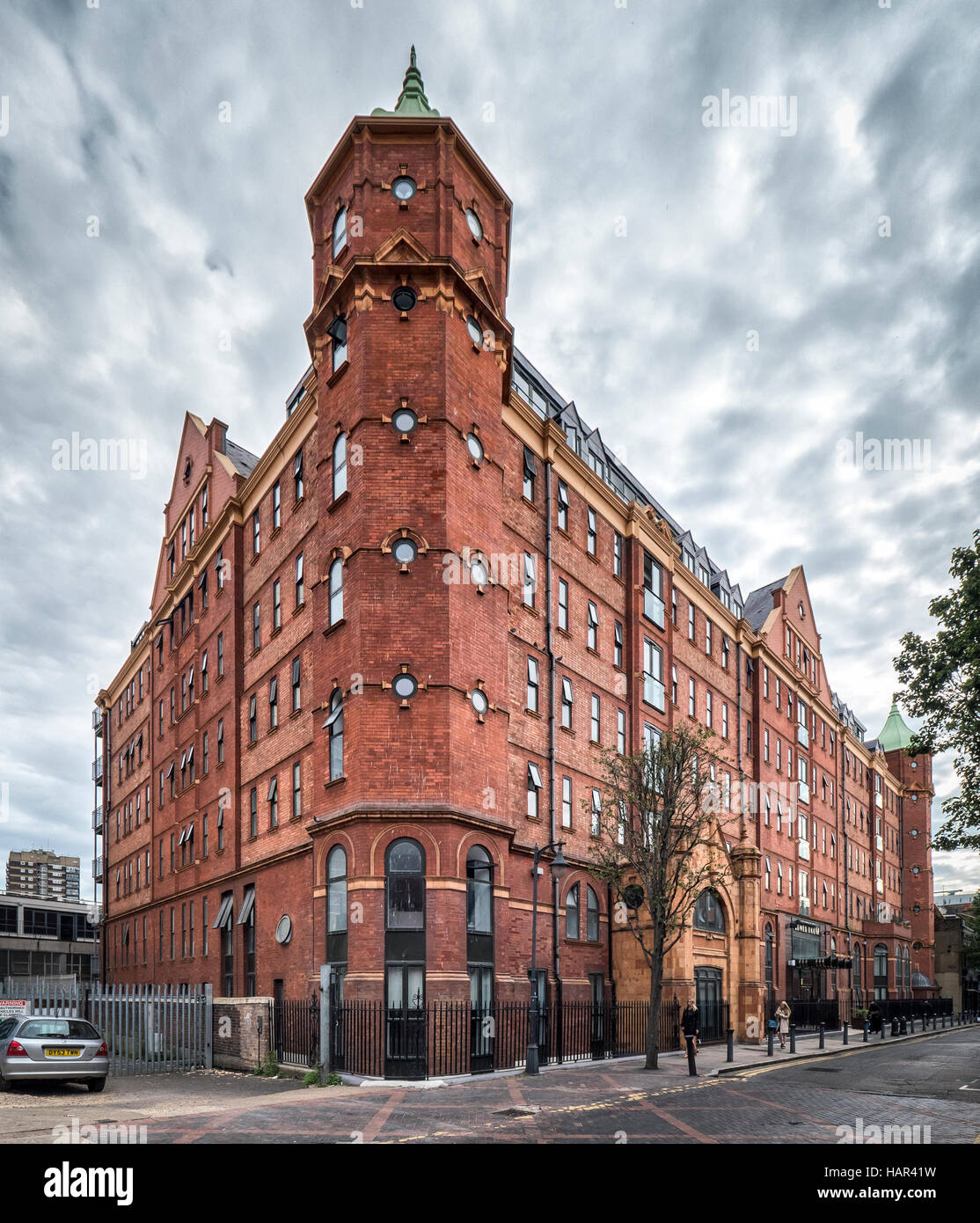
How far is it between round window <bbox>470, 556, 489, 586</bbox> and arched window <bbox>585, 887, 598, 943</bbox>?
11855mm

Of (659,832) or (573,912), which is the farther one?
(573,912)

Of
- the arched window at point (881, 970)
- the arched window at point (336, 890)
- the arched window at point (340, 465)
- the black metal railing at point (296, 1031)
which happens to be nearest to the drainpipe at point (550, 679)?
the arched window at point (336, 890)

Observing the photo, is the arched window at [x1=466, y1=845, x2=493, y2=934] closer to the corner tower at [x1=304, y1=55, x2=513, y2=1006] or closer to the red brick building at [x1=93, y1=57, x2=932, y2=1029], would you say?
the red brick building at [x1=93, y1=57, x2=932, y2=1029]

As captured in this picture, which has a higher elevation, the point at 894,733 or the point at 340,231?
the point at 340,231

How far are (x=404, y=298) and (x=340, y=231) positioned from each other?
3663 mm

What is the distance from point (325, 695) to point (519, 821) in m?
6.82

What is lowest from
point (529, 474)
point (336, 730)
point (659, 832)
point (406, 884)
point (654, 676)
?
point (406, 884)

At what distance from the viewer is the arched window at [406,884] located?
24500 mm

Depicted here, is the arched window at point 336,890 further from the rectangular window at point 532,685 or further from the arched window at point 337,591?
the rectangular window at point 532,685

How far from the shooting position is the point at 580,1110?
723 inches

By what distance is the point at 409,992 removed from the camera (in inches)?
949

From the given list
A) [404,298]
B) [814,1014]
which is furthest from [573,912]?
[814,1014]

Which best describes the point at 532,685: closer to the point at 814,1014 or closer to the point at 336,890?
the point at 336,890

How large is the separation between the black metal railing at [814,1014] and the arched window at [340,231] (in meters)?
35.4
